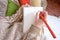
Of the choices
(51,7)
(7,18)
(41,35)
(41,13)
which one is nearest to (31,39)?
(41,35)

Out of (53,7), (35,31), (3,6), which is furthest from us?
(53,7)

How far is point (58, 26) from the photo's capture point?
117cm

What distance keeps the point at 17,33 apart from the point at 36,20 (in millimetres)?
181

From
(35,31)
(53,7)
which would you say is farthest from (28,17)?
(53,7)

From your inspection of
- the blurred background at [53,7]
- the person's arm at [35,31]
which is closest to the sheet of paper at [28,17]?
the person's arm at [35,31]

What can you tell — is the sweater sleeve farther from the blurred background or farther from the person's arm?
the blurred background

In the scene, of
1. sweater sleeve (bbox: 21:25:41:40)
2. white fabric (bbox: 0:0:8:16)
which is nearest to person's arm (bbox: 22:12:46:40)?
sweater sleeve (bbox: 21:25:41:40)

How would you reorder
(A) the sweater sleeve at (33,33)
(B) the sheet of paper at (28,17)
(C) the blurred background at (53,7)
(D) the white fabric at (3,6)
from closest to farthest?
(A) the sweater sleeve at (33,33) < (B) the sheet of paper at (28,17) < (D) the white fabric at (3,6) < (C) the blurred background at (53,7)

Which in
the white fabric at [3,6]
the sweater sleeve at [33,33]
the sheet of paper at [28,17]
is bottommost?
the sweater sleeve at [33,33]

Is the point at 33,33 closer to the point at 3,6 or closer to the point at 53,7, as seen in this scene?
the point at 3,6

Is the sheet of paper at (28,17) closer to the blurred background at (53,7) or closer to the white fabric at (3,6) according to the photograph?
the white fabric at (3,6)

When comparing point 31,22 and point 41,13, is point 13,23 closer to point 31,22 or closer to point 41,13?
point 31,22

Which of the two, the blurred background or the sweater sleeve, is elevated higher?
the blurred background

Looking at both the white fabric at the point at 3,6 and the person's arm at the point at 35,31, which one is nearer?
the person's arm at the point at 35,31
